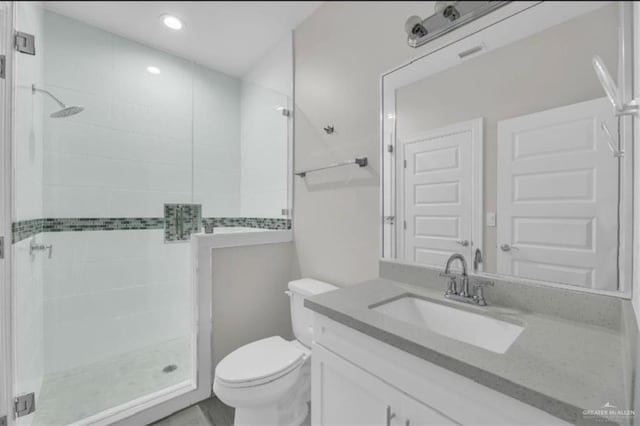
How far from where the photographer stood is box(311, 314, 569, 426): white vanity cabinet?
0.56m

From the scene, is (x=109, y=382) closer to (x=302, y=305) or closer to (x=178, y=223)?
(x=178, y=223)

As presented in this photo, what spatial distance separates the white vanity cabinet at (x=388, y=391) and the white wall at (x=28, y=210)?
4.20 feet

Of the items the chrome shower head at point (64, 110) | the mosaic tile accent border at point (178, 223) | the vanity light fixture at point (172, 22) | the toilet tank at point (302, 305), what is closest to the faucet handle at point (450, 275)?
the toilet tank at point (302, 305)

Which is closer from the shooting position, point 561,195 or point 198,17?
point 198,17

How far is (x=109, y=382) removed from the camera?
154cm

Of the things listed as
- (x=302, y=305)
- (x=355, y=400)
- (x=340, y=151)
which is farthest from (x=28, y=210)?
(x=355, y=400)

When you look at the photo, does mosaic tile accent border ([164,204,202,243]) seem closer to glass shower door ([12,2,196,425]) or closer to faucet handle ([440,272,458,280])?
glass shower door ([12,2,196,425])

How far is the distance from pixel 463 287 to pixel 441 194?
1.18 feet

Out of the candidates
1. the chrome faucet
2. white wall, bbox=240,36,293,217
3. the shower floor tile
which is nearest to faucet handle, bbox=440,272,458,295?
the chrome faucet

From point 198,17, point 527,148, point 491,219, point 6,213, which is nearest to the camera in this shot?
point 198,17

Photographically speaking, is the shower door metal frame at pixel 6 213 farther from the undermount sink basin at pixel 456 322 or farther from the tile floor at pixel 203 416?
the undermount sink basin at pixel 456 322

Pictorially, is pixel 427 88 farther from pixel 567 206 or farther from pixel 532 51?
pixel 567 206

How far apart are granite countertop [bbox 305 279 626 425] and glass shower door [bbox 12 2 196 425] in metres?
1.22

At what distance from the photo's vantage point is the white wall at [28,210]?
1.13m
